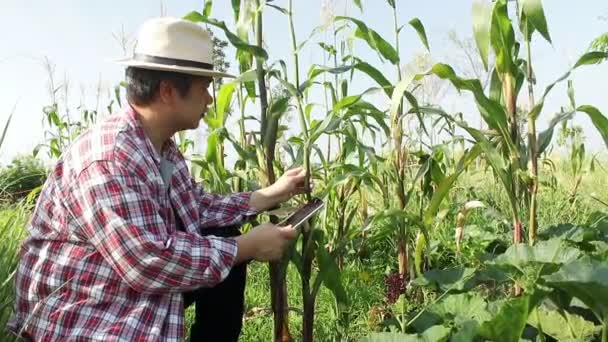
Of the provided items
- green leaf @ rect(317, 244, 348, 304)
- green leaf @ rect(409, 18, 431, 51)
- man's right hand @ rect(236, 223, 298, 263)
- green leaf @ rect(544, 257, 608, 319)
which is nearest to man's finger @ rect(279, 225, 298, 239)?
man's right hand @ rect(236, 223, 298, 263)

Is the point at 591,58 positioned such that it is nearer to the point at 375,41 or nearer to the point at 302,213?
the point at 375,41

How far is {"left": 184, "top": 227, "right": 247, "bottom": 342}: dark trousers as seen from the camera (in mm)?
2199

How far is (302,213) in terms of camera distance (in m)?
2.01

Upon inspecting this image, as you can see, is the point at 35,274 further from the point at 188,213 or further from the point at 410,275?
the point at 410,275

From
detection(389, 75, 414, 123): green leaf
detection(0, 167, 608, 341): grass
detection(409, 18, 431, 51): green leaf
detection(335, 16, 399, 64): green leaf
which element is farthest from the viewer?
detection(409, 18, 431, 51): green leaf

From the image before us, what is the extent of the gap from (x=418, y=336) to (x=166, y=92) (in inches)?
→ 40.9

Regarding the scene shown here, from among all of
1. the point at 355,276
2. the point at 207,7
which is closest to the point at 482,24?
the point at 207,7

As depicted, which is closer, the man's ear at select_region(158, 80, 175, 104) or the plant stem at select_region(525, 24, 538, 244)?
the man's ear at select_region(158, 80, 175, 104)

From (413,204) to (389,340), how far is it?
2.36 meters

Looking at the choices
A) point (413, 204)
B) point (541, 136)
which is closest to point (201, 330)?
point (541, 136)

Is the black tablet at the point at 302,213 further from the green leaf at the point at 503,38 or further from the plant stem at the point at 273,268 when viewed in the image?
the green leaf at the point at 503,38

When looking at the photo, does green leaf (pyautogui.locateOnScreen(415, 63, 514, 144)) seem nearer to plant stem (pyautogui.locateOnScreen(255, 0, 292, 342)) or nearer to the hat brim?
plant stem (pyautogui.locateOnScreen(255, 0, 292, 342))

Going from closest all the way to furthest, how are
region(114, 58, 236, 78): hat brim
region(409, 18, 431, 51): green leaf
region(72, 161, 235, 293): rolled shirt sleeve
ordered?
region(72, 161, 235, 293): rolled shirt sleeve < region(114, 58, 236, 78): hat brim < region(409, 18, 431, 51): green leaf

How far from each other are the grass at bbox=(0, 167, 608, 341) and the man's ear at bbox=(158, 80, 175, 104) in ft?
2.64
